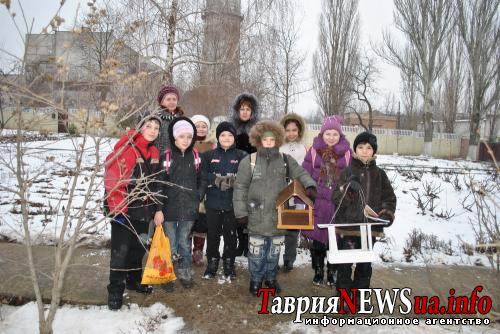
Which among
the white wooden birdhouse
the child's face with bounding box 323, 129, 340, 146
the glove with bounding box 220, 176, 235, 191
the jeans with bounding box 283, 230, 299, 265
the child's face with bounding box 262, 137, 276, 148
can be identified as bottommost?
the jeans with bounding box 283, 230, 299, 265

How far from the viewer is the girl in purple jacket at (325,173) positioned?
3.85 meters

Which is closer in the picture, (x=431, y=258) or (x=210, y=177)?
(x=210, y=177)

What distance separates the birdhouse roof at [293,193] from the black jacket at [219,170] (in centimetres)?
62

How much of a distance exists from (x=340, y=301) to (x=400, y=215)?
427 centimetres

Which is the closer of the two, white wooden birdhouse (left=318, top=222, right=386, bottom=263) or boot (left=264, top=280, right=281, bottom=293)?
white wooden birdhouse (left=318, top=222, right=386, bottom=263)

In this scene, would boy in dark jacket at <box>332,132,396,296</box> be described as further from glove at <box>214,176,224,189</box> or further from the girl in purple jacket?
glove at <box>214,176,224,189</box>

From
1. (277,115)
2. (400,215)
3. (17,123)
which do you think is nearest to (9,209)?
(17,123)

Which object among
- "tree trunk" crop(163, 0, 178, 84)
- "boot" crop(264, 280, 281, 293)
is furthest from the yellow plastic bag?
"tree trunk" crop(163, 0, 178, 84)

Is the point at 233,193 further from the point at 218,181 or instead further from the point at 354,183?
the point at 354,183

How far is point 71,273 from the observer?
154 inches

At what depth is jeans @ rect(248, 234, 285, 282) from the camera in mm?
3584

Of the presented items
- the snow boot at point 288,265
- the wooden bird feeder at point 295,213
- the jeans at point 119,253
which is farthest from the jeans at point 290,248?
the jeans at point 119,253

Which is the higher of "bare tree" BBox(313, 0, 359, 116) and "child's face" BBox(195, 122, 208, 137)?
"bare tree" BBox(313, 0, 359, 116)

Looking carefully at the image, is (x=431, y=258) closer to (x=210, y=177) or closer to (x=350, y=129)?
(x=210, y=177)
